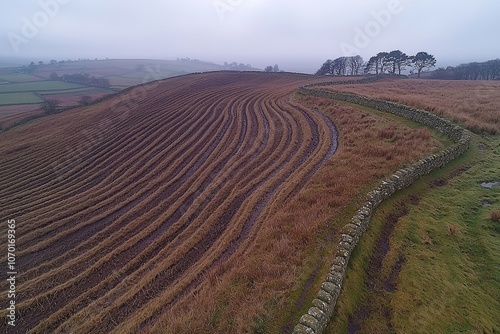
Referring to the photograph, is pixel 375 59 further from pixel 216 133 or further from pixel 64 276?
pixel 64 276

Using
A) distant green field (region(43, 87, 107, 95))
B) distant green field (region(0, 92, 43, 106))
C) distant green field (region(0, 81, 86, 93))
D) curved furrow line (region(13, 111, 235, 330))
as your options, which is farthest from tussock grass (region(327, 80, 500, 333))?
distant green field (region(0, 81, 86, 93))

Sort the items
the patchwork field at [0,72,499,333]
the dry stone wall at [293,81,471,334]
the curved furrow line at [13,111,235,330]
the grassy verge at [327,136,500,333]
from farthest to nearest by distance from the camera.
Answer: the curved furrow line at [13,111,235,330], the patchwork field at [0,72,499,333], the grassy verge at [327,136,500,333], the dry stone wall at [293,81,471,334]

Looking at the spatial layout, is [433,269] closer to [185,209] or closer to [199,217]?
[199,217]

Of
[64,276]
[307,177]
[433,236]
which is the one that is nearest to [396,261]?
[433,236]

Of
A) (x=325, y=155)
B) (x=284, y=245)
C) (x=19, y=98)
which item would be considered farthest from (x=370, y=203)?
(x=19, y=98)

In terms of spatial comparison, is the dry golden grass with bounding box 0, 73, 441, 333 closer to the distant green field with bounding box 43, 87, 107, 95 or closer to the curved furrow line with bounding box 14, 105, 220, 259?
the curved furrow line with bounding box 14, 105, 220, 259

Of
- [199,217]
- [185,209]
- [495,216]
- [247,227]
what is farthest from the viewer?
[185,209]
